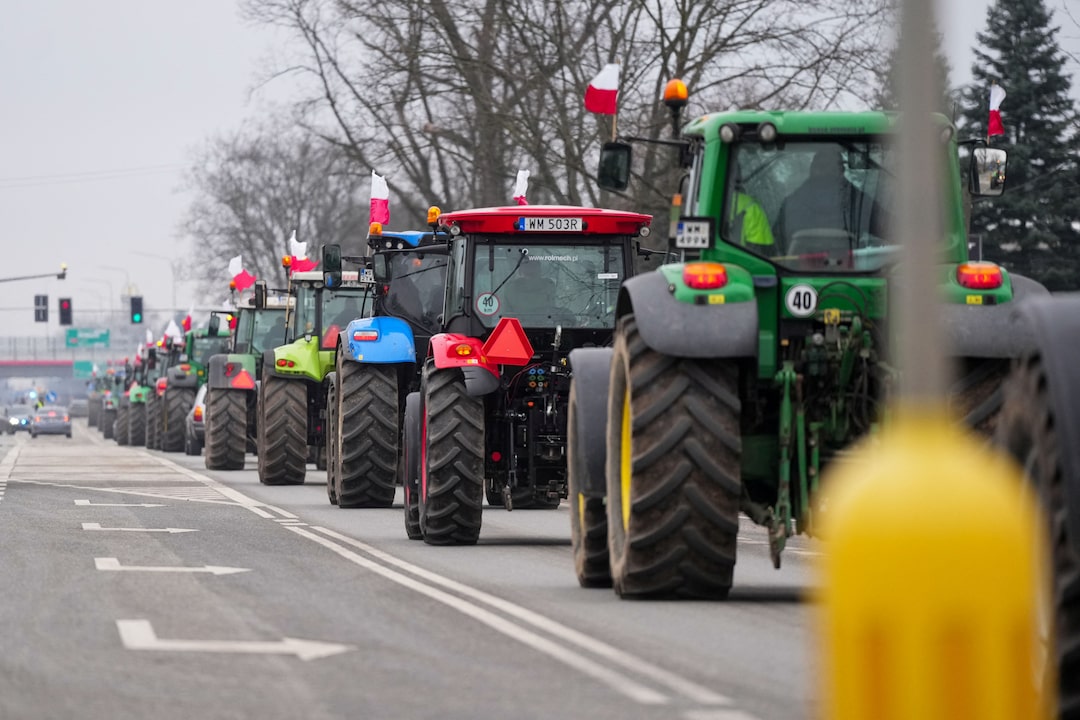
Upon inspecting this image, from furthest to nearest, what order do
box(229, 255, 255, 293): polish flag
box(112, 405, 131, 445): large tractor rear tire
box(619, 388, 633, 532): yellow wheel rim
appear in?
1. box(112, 405, 131, 445): large tractor rear tire
2. box(229, 255, 255, 293): polish flag
3. box(619, 388, 633, 532): yellow wheel rim

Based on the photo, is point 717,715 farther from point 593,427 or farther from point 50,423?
point 50,423

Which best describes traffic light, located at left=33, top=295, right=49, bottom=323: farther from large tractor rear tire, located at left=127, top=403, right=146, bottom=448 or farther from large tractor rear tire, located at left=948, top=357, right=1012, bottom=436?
large tractor rear tire, located at left=948, top=357, right=1012, bottom=436

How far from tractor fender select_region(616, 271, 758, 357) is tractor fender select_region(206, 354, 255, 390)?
Result: 869 inches

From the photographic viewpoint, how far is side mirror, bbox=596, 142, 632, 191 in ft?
36.7

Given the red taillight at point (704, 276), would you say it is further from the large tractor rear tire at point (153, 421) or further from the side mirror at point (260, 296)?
the large tractor rear tire at point (153, 421)

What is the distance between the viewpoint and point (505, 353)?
16.1 metres

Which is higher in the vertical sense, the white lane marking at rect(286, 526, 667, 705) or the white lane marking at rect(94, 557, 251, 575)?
the white lane marking at rect(286, 526, 667, 705)

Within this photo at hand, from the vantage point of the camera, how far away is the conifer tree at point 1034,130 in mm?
43438

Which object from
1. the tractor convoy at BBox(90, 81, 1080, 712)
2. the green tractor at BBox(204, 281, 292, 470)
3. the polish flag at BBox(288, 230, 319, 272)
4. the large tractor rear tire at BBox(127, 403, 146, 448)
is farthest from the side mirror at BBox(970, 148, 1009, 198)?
the large tractor rear tire at BBox(127, 403, 146, 448)

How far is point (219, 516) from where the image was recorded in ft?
65.0

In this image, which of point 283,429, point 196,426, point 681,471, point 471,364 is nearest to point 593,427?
point 681,471

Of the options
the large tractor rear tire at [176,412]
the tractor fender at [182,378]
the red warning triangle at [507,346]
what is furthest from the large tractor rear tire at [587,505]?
the large tractor rear tire at [176,412]

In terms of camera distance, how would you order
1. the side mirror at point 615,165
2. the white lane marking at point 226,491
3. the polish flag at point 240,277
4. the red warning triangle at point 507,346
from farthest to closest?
the polish flag at point 240,277 → the white lane marking at point 226,491 → the red warning triangle at point 507,346 → the side mirror at point 615,165

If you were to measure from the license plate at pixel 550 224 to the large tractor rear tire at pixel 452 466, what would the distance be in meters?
1.75
